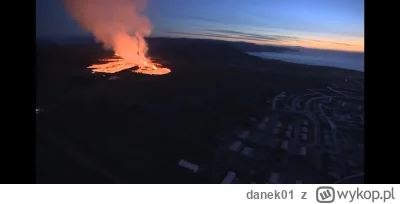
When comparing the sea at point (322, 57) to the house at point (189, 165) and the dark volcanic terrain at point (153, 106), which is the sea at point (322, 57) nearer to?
the dark volcanic terrain at point (153, 106)

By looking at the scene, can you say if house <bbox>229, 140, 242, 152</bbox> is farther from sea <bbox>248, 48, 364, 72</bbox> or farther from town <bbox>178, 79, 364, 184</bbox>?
sea <bbox>248, 48, 364, 72</bbox>

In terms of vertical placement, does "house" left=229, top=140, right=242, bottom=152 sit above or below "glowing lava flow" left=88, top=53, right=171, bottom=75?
below

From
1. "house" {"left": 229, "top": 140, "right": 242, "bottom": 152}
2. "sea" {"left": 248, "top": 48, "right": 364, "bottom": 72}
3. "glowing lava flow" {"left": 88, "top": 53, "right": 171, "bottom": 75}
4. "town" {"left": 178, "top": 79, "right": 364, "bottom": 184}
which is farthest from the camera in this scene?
"sea" {"left": 248, "top": 48, "right": 364, "bottom": 72}

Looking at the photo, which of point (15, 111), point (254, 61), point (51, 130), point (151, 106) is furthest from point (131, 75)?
point (254, 61)

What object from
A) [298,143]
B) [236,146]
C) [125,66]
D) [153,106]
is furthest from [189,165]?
[125,66]

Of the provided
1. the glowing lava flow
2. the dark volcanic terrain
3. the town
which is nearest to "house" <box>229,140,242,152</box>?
the town

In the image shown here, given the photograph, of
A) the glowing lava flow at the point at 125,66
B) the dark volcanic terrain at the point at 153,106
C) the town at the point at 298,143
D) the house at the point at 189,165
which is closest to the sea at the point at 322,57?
the dark volcanic terrain at the point at 153,106
